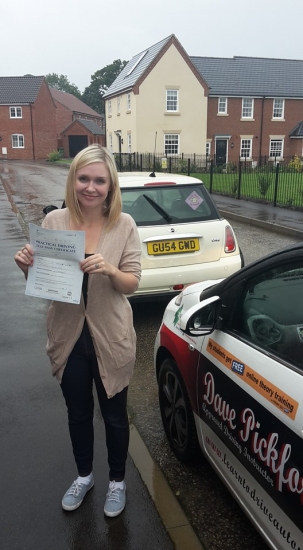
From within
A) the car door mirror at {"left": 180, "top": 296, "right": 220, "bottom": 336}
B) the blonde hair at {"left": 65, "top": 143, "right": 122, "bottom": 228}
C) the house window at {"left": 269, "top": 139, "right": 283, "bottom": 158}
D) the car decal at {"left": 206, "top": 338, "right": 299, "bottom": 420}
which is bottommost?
the car decal at {"left": 206, "top": 338, "right": 299, "bottom": 420}

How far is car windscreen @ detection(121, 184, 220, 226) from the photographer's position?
17.5ft

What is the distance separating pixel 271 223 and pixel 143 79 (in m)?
29.0

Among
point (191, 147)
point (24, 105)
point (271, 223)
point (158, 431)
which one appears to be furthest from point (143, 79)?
point (158, 431)

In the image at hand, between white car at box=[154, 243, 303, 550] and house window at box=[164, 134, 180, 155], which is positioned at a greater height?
house window at box=[164, 134, 180, 155]

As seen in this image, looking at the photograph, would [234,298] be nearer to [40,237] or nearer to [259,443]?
[259,443]

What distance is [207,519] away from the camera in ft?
8.60

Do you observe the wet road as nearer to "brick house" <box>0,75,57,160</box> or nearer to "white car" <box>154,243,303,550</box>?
"white car" <box>154,243,303,550</box>

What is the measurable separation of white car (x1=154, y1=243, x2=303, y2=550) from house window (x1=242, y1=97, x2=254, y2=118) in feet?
136

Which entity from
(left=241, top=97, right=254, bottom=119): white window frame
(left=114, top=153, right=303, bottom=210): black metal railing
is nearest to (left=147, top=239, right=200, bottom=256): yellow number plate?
(left=114, top=153, right=303, bottom=210): black metal railing

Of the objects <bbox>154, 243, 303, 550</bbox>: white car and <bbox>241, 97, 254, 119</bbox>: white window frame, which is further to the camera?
<bbox>241, 97, 254, 119</bbox>: white window frame

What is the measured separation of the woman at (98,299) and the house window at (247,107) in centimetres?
4186

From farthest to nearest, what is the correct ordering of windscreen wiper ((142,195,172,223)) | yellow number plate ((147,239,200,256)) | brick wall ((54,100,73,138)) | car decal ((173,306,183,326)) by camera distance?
brick wall ((54,100,73,138)), windscreen wiper ((142,195,172,223)), yellow number plate ((147,239,200,256)), car decal ((173,306,183,326))

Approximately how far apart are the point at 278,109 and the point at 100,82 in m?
70.3

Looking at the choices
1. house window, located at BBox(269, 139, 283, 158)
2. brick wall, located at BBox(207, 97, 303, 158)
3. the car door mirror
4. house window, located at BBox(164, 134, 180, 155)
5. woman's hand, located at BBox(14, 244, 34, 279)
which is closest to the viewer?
woman's hand, located at BBox(14, 244, 34, 279)
